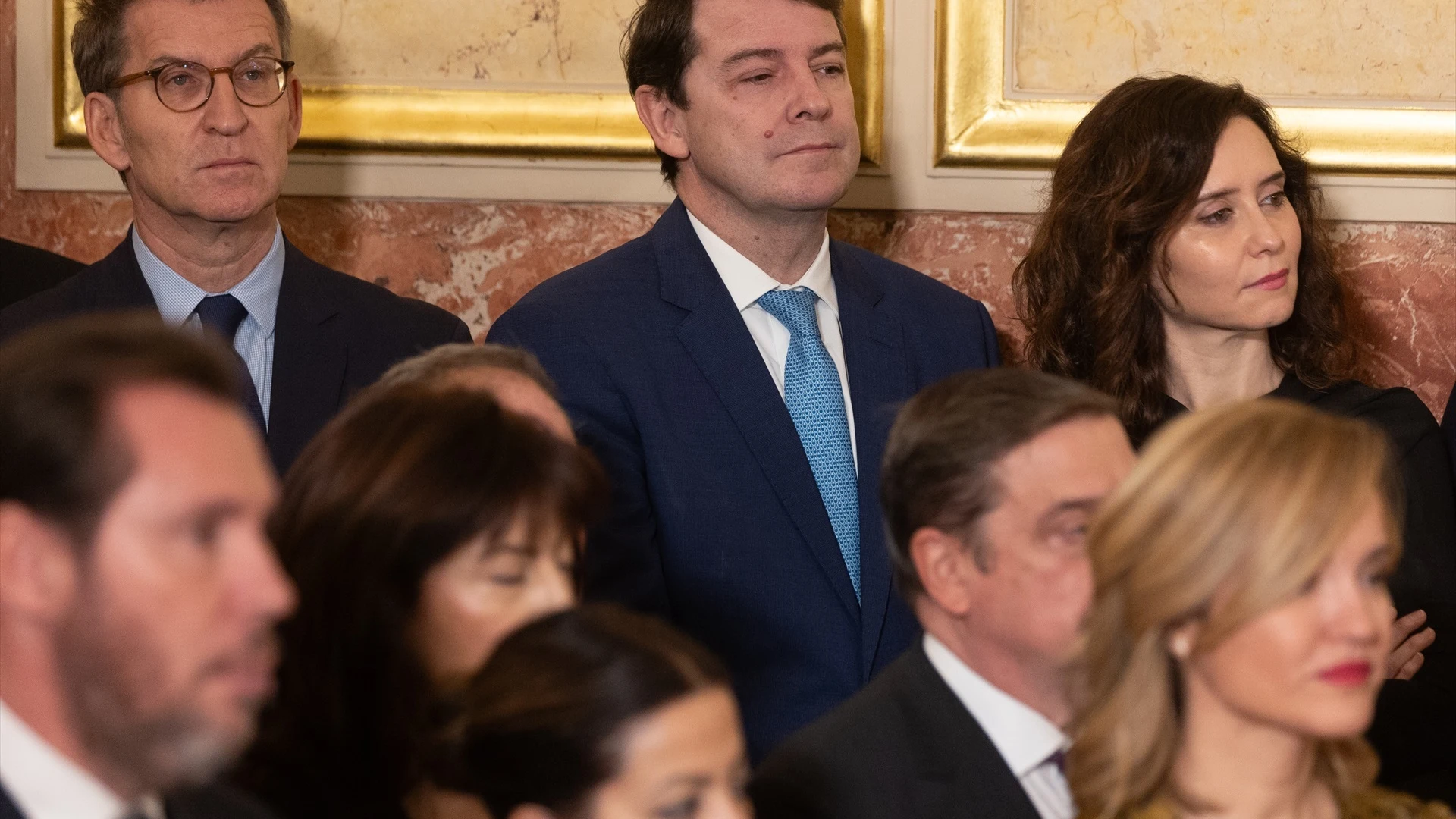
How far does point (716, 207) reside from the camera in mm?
3033

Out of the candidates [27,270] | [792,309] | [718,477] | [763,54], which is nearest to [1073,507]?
[718,477]

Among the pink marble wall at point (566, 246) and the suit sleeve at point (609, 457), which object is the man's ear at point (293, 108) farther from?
the suit sleeve at point (609, 457)

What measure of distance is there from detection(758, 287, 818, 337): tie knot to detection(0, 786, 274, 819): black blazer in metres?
1.57

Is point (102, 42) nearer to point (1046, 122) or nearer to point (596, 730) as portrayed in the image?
point (1046, 122)

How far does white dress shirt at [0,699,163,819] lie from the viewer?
1313mm

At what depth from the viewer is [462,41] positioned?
3.51 metres

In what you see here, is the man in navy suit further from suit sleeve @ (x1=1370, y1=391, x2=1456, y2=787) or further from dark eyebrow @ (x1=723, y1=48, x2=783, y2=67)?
suit sleeve @ (x1=1370, y1=391, x2=1456, y2=787)

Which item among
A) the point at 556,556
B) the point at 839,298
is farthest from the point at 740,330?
the point at 556,556

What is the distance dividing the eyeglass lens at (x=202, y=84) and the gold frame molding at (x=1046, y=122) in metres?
1.35

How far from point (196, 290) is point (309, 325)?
0.22m

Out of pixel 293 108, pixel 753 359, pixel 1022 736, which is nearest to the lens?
pixel 1022 736

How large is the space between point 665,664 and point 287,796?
46cm

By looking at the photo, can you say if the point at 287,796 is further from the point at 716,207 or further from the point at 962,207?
the point at 962,207

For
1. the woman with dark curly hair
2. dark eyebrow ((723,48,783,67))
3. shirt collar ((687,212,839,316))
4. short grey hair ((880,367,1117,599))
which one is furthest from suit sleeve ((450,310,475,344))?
short grey hair ((880,367,1117,599))
